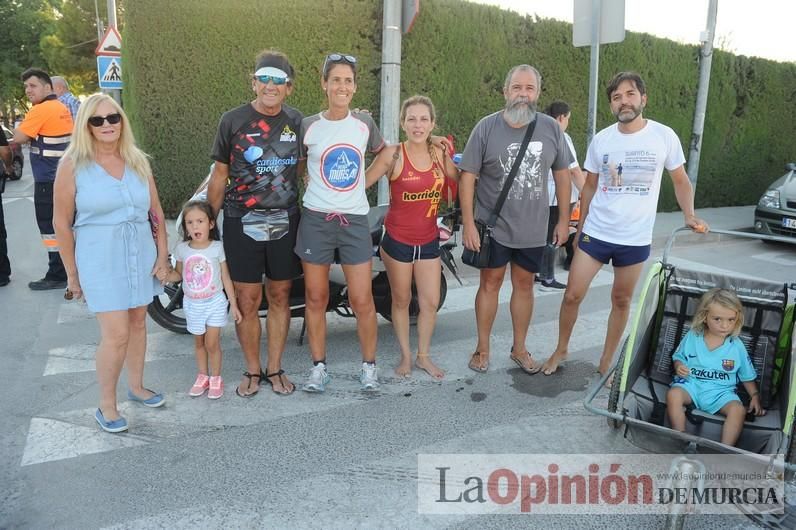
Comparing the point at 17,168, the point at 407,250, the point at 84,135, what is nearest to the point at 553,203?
the point at 407,250

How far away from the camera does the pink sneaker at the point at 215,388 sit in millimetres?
4008

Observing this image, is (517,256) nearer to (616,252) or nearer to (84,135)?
(616,252)

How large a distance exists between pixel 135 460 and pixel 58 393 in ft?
3.84

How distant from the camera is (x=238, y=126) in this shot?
3596mm

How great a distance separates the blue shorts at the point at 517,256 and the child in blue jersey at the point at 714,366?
116 cm

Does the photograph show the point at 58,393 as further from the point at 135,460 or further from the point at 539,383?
the point at 539,383

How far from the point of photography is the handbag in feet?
13.4

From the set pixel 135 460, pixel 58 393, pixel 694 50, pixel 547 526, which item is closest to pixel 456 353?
pixel 547 526

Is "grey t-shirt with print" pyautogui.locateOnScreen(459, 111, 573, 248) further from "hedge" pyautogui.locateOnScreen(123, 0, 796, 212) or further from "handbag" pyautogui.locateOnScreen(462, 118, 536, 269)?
"hedge" pyautogui.locateOnScreen(123, 0, 796, 212)

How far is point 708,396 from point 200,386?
3031mm

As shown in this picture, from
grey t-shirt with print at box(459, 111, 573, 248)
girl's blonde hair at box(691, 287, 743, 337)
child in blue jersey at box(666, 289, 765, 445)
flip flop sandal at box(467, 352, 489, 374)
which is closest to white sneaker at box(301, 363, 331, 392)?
flip flop sandal at box(467, 352, 489, 374)

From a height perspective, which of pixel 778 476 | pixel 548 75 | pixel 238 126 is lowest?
pixel 778 476

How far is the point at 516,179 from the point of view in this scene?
411cm

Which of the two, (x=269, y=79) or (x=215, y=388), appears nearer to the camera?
(x=269, y=79)
